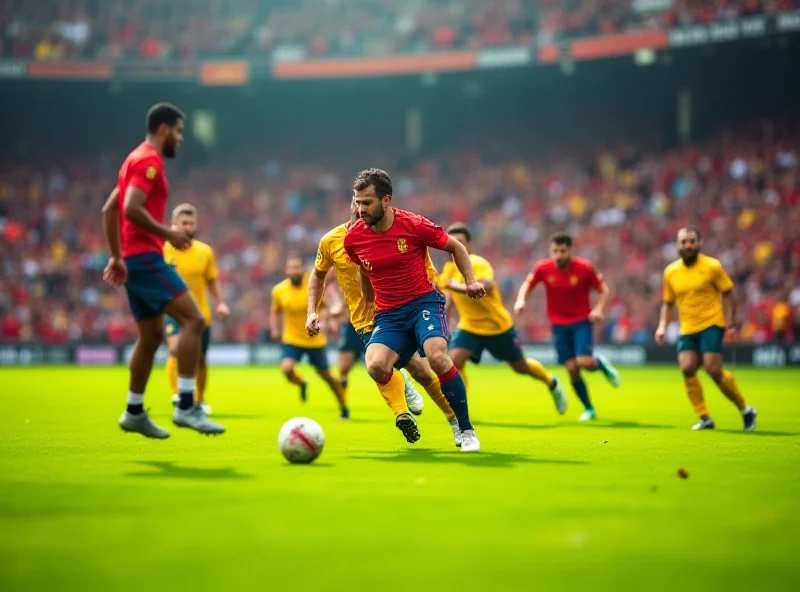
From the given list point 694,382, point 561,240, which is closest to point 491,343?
point 561,240

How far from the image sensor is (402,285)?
9.36m

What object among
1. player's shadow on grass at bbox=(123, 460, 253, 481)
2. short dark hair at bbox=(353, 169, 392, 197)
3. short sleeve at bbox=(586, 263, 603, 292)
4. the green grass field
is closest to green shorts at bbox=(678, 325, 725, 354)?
the green grass field

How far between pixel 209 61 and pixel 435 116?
31.0 feet

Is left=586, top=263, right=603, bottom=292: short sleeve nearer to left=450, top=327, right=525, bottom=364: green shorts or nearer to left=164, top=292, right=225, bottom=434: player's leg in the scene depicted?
left=450, top=327, right=525, bottom=364: green shorts

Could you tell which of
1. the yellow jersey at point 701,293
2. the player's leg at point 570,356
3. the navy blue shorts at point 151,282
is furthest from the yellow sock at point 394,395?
the player's leg at point 570,356

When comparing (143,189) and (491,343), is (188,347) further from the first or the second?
(491,343)

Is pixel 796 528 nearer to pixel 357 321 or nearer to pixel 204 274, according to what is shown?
Answer: pixel 357 321

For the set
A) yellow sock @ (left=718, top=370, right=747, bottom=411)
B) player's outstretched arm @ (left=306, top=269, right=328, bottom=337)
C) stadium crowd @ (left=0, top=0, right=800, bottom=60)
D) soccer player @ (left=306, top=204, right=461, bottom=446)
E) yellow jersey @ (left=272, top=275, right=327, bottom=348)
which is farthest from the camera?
stadium crowd @ (left=0, top=0, right=800, bottom=60)

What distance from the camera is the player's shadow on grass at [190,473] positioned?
24.8 ft

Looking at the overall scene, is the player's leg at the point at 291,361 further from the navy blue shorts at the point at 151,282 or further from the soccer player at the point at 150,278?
the navy blue shorts at the point at 151,282

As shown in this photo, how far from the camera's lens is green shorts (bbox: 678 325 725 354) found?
1217 cm

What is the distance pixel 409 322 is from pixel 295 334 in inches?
239

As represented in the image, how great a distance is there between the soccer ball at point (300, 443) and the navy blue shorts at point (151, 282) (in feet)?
4.68

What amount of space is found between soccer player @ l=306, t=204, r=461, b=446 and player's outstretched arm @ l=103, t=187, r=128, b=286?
1.61 metres
